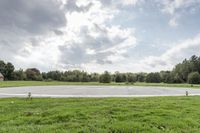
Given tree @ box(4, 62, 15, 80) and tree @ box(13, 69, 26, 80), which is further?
tree @ box(4, 62, 15, 80)

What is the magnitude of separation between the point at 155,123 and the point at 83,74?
8184cm

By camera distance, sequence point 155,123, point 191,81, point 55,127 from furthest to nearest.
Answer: point 191,81
point 155,123
point 55,127

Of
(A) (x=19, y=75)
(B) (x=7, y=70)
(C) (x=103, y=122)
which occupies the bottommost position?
(C) (x=103, y=122)

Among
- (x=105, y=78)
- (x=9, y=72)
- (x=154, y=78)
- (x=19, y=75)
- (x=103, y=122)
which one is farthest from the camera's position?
(x=154, y=78)

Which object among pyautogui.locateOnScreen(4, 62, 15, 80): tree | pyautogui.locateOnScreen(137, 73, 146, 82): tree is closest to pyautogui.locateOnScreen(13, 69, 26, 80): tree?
pyautogui.locateOnScreen(4, 62, 15, 80): tree

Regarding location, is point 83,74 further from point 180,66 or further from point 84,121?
point 84,121

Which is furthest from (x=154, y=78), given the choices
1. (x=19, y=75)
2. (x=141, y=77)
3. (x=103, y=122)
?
(x=103, y=122)

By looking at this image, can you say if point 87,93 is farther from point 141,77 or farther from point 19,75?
point 141,77

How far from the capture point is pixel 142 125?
7.14m

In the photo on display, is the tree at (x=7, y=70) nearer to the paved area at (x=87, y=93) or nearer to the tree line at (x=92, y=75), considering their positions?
the tree line at (x=92, y=75)

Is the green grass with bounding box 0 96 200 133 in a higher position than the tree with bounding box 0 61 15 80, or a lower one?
lower

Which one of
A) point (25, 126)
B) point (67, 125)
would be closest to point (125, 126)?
point (67, 125)

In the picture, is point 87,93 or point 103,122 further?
point 87,93

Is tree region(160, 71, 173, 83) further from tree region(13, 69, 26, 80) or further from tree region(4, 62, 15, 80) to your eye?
tree region(4, 62, 15, 80)
